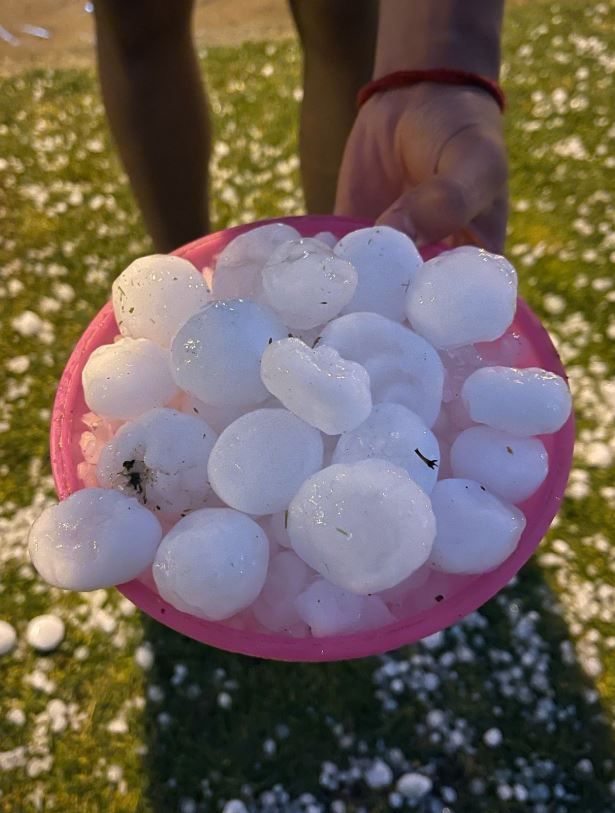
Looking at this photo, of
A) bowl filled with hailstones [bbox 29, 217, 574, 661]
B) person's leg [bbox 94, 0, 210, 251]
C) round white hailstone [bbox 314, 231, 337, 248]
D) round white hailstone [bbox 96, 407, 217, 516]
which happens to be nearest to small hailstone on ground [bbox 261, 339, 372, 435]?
bowl filled with hailstones [bbox 29, 217, 574, 661]

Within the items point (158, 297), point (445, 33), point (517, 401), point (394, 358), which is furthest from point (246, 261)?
point (445, 33)

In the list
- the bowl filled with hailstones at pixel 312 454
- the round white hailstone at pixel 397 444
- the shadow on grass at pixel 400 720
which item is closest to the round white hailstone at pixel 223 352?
the bowl filled with hailstones at pixel 312 454

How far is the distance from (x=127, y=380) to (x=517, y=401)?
1.30 ft

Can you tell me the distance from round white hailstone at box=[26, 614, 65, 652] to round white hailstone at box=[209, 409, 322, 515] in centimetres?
71

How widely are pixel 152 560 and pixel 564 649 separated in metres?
0.81

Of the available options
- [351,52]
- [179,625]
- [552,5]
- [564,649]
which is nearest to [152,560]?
[179,625]

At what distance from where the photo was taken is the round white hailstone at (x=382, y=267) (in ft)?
2.80

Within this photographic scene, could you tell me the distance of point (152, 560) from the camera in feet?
2.51

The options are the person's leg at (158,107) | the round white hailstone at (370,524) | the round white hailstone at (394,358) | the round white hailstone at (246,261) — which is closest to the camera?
the round white hailstone at (370,524)

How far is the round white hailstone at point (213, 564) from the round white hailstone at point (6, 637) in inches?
27.4

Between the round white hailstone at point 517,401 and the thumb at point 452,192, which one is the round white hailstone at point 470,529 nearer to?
the round white hailstone at point 517,401

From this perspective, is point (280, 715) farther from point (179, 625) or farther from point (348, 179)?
point (348, 179)

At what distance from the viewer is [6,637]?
1.31 m

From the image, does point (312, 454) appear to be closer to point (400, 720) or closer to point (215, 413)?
point (215, 413)
